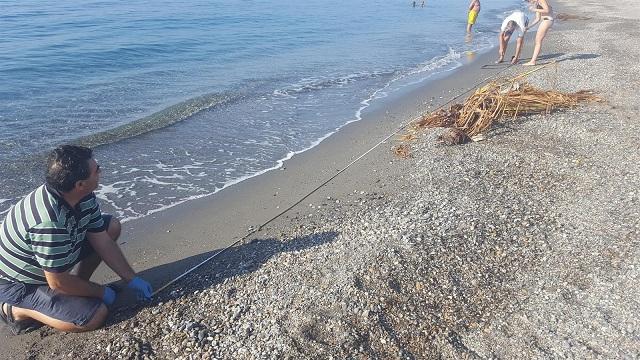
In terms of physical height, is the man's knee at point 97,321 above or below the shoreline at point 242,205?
above

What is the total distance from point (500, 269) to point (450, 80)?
30.0 feet

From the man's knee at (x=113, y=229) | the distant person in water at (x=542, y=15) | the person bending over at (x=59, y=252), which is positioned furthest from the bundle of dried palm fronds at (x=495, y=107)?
the person bending over at (x=59, y=252)

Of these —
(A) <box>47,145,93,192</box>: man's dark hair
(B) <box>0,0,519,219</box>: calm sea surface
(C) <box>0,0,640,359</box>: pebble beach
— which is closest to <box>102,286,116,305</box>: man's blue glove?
(C) <box>0,0,640,359</box>: pebble beach

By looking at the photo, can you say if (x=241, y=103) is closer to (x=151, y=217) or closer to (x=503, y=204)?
(x=151, y=217)

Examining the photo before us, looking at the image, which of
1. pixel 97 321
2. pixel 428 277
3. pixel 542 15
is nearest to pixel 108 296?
pixel 97 321

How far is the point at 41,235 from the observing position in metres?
3.40

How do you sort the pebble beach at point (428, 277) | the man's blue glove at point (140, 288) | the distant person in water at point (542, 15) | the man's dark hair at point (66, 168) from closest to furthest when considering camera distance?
the man's dark hair at point (66, 168) < the pebble beach at point (428, 277) < the man's blue glove at point (140, 288) < the distant person in water at point (542, 15)

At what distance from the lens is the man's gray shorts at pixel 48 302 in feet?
12.3

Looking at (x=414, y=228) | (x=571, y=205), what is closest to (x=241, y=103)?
(x=414, y=228)

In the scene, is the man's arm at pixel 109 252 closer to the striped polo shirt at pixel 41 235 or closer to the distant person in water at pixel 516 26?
the striped polo shirt at pixel 41 235

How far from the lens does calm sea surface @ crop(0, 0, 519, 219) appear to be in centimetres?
740

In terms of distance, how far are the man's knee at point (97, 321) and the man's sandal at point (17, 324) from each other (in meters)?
0.45

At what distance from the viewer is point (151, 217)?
5.86 m

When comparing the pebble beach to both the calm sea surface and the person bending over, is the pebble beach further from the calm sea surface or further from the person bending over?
the calm sea surface
